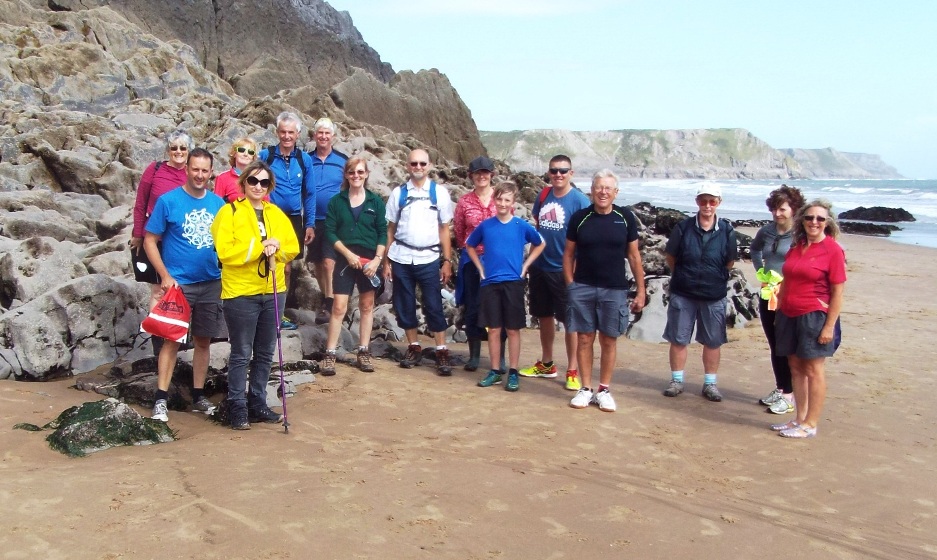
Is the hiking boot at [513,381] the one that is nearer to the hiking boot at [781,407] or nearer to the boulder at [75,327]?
the hiking boot at [781,407]

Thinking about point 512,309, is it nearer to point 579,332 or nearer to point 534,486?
point 579,332

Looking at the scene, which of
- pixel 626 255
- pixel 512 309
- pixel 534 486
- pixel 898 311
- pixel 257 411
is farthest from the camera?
pixel 898 311

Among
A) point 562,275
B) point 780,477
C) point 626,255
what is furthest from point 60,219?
point 780,477

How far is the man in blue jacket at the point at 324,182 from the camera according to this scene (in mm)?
7359

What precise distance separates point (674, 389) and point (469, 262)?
2.09 m

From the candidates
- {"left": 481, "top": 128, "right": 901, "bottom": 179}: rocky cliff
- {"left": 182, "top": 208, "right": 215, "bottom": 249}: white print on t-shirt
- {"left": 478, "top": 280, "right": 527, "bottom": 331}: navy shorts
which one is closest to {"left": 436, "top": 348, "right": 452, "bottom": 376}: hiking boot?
{"left": 478, "top": 280, "right": 527, "bottom": 331}: navy shorts

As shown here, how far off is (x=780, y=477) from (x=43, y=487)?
4.13m

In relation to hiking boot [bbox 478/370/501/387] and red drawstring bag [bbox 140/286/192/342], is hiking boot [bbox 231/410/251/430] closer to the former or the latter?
red drawstring bag [bbox 140/286/192/342]

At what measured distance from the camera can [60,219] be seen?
367 inches

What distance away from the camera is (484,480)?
442 cm

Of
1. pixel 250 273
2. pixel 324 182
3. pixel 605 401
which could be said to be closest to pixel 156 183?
pixel 250 273

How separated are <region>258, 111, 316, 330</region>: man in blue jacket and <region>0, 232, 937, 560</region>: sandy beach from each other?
1.51 m

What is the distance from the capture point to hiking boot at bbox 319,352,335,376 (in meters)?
6.65

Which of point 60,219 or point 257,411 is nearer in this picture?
point 257,411
